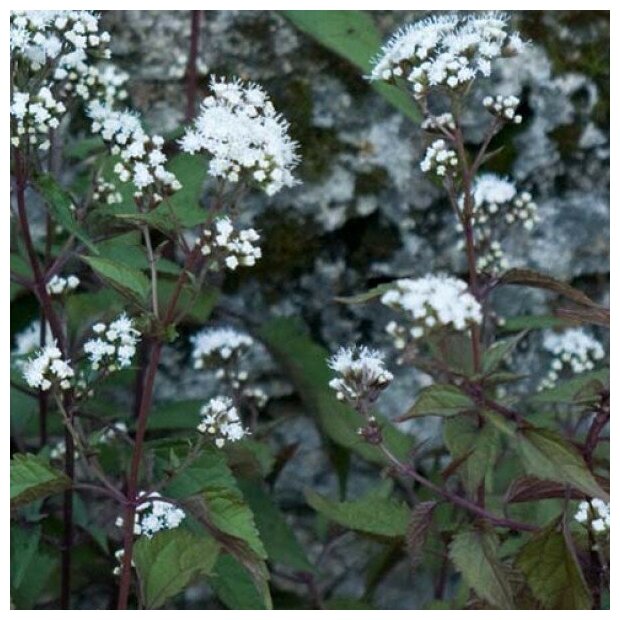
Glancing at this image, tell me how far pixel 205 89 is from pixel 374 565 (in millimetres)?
1079

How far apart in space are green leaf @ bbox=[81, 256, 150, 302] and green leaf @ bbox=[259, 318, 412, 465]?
0.62 m

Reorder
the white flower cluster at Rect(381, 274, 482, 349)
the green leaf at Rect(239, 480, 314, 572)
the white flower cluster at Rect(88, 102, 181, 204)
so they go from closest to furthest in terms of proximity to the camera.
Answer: the white flower cluster at Rect(381, 274, 482, 349) → the white flower cluster at Rect(88, 102, 181, 204) → the green leaf at Rect(239, 480, 314, 572)

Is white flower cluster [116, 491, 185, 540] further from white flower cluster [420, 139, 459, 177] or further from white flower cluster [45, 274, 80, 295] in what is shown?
white flower cluster [420, 139, 459, 177]

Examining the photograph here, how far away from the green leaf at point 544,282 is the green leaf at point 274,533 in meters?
0.70

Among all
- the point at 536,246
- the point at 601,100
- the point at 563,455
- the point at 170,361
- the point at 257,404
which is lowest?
the point at 563,455

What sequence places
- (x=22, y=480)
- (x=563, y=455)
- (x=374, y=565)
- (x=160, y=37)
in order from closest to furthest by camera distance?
(x=563, y=455)
(x=22, y=480)
(x=374, y=565)
(x=160, y=37)

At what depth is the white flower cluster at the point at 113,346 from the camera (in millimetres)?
1974

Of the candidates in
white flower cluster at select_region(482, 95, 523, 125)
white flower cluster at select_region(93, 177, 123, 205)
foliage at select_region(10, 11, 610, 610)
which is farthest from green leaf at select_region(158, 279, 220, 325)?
white flower cluster at select_region(482, 95, 523, 125)

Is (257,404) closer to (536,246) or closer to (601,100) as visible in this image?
(536,246)

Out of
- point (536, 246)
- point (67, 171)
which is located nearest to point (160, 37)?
point (67, 171)

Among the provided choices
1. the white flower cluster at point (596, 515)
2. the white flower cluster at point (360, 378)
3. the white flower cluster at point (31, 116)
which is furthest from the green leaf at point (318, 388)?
the white flower cluster at point (31, 116)

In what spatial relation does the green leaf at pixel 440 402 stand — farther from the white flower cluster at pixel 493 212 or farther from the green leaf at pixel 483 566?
the white flower cluster at pixel 493 212

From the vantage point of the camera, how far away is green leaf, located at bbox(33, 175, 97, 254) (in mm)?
1957

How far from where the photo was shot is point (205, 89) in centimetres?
290
